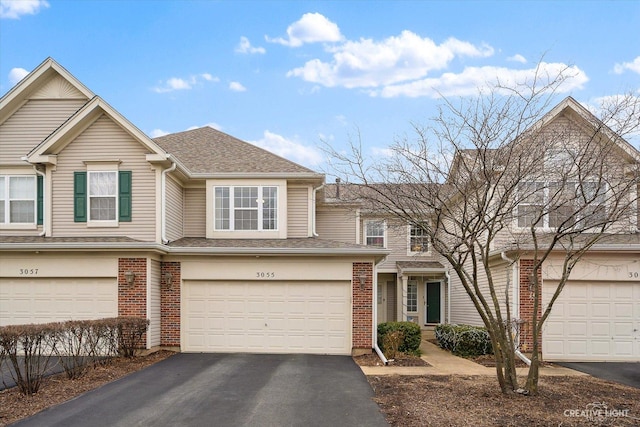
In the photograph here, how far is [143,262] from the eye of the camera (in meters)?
13.9

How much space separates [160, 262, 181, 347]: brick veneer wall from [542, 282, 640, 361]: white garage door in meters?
9.98

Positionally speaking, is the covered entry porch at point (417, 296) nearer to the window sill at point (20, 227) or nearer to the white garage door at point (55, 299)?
the white garage door at point (55, 299)

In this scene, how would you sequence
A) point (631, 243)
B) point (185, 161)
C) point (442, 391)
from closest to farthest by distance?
point (442, 391) < point (631, 243) < point (185, 161)

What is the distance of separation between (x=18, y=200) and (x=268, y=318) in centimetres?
822

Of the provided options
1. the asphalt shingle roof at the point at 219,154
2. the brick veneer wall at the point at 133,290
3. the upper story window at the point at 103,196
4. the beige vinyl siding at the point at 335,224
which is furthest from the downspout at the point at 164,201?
the beige vinyl siding at the point at 335,224

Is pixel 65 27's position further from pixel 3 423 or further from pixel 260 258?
pixel 3 423

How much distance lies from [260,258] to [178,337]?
10.4 feet

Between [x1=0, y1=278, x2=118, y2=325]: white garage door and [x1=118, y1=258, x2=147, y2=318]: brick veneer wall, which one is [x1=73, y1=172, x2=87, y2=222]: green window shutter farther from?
[x1=118, y1=258, x2=147, y2=318]: brick veneer wall

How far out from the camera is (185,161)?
57.0 ft

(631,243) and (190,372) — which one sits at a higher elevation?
(631,243)

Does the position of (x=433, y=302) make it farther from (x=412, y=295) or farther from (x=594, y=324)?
(x=594, y=324)

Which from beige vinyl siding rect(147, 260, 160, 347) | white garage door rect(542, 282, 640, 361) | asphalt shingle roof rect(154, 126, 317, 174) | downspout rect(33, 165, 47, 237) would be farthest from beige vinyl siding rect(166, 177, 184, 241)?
white garage door rect(542, 282, 640, 361)

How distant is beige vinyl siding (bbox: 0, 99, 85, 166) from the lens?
52.5 feet

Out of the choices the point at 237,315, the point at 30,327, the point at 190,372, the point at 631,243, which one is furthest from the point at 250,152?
the point at 631,243
